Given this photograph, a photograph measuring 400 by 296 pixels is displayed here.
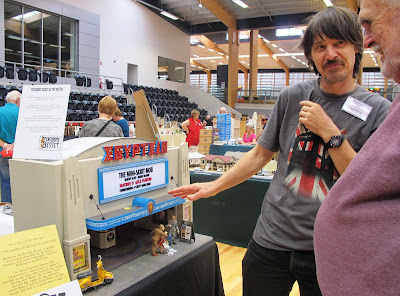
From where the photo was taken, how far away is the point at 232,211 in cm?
360

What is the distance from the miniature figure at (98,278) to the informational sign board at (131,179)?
0.23 metres

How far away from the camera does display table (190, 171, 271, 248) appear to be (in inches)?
135

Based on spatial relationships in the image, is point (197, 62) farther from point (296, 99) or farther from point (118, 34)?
point (296, 99)

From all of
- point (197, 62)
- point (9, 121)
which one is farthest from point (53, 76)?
point (197, 62)

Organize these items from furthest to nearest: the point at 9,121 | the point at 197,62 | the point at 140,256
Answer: the point at 197,62, the point at 9,121, the point at 140,256

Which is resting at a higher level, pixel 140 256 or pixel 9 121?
pixel 9 121

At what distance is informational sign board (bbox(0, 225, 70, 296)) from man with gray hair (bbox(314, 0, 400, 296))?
32.4 inches

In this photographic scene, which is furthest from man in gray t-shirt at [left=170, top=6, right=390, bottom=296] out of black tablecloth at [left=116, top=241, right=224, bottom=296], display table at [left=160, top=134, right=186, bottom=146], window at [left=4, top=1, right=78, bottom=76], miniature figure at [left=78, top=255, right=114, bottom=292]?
window at [left=4, top=1, right=78, bottom=76]

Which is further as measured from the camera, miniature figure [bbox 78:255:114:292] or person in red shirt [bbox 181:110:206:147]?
person in red shirt [bbox 181:110:206:147]

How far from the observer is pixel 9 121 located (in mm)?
3660

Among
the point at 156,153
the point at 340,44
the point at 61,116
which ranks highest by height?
the point at 340,44

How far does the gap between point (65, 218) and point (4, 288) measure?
247mm

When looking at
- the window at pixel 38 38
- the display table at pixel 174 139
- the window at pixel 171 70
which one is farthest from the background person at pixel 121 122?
the window at pixel 171 70

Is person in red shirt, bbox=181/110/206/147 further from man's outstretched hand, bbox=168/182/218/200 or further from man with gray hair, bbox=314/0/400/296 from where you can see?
man with gray hair, bbox=314/0/400/296
